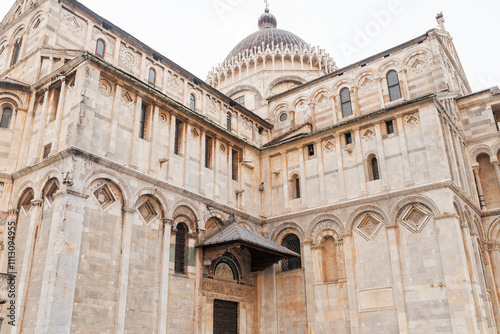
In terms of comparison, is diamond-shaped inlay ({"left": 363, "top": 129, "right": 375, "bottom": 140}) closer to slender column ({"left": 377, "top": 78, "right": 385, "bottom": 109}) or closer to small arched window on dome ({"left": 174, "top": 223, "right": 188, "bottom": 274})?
slender column ({"left": 377, "top": 78, "right": 385, "bottom": 109})

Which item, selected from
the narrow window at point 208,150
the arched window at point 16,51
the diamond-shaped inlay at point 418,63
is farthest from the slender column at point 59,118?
the diamond-shaped inlay at point 418,63

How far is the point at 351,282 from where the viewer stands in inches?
835

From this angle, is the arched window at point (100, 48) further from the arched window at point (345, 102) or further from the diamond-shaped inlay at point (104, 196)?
the arched window at point (345, 102)

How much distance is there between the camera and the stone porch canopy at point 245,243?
19656 millimetres

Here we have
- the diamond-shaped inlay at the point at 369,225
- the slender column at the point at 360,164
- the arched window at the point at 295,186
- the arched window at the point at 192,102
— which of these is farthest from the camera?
the arched window at the point at 295,186

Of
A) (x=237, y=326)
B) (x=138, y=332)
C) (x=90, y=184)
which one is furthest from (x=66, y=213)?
(x=237, y=326)

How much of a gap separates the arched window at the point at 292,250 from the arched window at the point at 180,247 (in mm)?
6158

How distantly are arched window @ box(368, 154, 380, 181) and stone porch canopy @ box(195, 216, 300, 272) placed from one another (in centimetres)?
550

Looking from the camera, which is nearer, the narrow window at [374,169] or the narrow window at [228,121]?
the narrow window at [374,169]

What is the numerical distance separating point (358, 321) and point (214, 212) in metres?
8.35

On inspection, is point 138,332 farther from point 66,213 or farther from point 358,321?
point 358,321

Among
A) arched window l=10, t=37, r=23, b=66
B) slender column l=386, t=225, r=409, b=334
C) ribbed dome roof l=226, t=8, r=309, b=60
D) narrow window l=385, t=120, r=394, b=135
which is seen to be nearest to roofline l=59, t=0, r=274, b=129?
arched window l=10, t=37, r=23, b=66

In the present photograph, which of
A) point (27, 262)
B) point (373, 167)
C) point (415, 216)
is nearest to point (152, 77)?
point (27, 262)

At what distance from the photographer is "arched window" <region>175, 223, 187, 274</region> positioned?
20000mm
